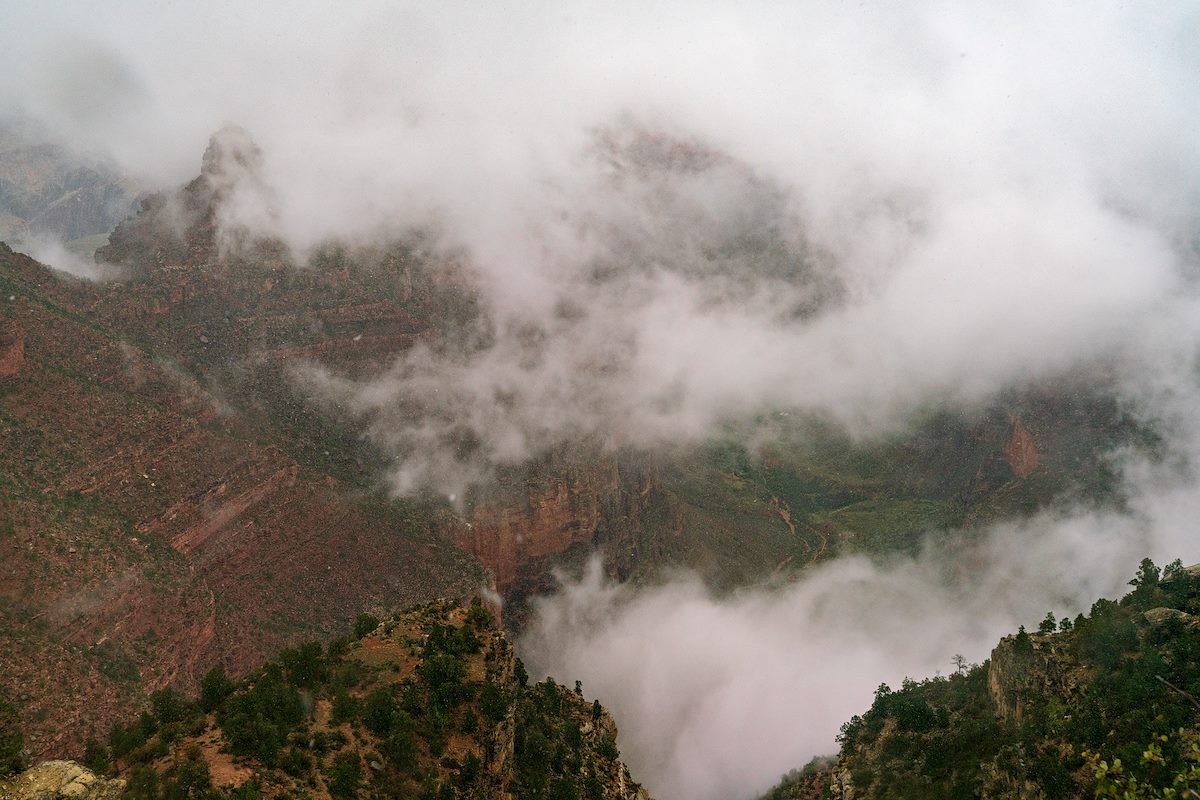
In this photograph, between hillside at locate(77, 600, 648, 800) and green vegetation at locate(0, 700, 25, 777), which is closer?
green vegetation at locate(0, 700, 25, 777)

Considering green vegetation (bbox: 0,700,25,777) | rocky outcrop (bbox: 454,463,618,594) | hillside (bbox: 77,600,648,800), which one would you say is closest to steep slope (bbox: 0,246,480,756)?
hillside (bbox: 77,600,648,800)

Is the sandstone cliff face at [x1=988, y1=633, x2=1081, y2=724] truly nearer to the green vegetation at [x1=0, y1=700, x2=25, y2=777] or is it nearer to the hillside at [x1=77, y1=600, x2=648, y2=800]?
the hillside at [x1=77, y1=600, x2=648, y2=800]

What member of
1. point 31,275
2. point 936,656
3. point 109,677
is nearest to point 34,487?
point 109,677

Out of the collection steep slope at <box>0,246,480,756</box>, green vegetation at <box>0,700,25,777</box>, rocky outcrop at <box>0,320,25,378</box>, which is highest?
rocky outcrop at <box>0,320,25,378</box>

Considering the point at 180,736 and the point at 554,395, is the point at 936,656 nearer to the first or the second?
the point at 554,395

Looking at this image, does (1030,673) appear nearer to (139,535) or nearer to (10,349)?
(139,535)

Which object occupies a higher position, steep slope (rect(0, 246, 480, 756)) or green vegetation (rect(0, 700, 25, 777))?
steep slope (rect(0, 246, 480, 756))

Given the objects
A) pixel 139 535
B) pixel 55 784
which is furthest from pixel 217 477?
pixel 55 784
